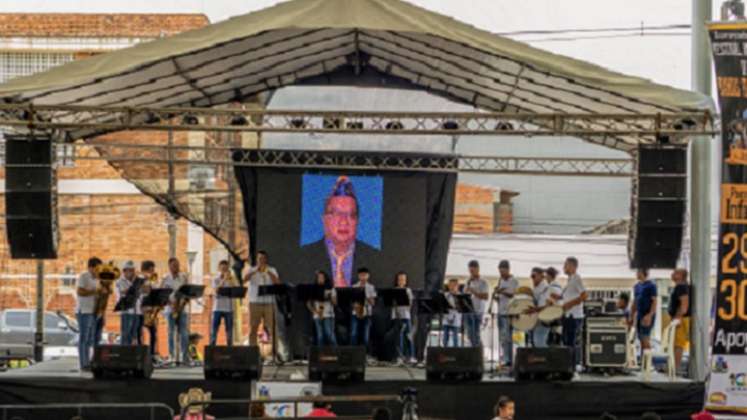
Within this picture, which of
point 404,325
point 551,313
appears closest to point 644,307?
point 551,313

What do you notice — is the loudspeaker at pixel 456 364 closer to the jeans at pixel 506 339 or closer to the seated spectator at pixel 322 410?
the seated spectator at pixel 322 410

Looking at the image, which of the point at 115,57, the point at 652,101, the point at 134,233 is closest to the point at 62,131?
the point at 115,57

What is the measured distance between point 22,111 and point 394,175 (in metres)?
7.38

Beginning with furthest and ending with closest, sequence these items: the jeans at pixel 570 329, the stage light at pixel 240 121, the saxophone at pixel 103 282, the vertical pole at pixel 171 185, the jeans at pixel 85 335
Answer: the vertical pole at pixel 171 185 < the stage light at pixel 240 121 < the jeans at pixel 570 329 < the jeans at pixel 85 335 < the saxophone at pixel 103 282

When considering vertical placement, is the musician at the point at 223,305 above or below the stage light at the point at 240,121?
below

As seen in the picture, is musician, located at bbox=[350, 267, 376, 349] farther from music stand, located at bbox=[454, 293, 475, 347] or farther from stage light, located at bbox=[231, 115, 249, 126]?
stage light, located at bbox=[231, 115, 249, 126]

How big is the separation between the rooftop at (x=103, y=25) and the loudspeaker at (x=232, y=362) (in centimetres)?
2547

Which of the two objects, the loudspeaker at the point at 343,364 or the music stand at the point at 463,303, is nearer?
the loudspeaker at the point at 343,364

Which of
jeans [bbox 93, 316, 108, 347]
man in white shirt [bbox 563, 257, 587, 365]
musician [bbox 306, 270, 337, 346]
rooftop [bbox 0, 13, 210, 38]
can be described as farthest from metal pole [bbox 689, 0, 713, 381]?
rooftop [bbox 0, 13, 210, 38]

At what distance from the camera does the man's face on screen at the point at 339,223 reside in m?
25.1

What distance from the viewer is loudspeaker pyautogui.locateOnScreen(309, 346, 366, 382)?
761 inches

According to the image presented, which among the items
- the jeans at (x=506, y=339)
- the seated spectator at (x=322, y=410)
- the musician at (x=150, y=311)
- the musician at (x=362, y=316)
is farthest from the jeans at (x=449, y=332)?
the musician at (x=150, y=311)

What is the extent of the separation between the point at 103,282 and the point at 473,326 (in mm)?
5426

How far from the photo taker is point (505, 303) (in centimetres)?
2112
